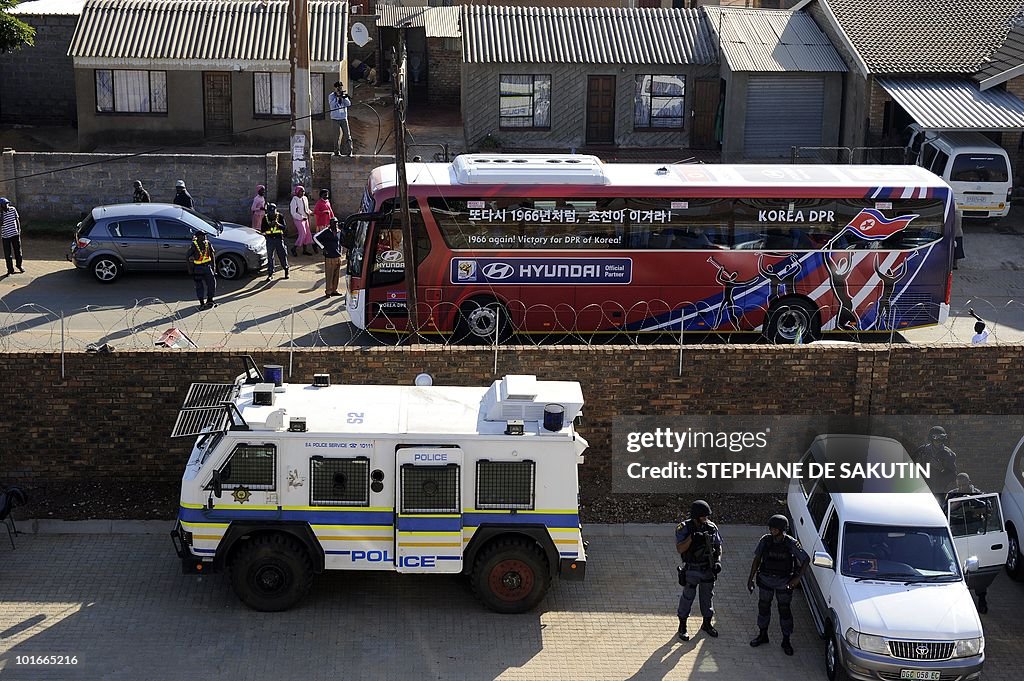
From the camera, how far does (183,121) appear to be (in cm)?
3450

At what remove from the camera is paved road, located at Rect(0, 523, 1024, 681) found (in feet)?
40.8

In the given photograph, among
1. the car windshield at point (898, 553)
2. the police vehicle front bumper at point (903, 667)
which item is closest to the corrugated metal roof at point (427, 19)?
the car windshield at point (898, 553)

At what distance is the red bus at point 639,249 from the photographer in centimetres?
2044

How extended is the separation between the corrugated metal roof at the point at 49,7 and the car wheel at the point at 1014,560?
30778mm

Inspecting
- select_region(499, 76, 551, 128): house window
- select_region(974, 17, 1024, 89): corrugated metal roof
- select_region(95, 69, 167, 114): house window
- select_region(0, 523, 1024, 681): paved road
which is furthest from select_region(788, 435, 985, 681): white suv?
select_region(95, 69, 167, 114): house window

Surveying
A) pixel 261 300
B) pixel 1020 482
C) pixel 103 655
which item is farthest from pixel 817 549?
pixel 261 300

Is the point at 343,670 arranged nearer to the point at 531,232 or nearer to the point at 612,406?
the point at 612,406

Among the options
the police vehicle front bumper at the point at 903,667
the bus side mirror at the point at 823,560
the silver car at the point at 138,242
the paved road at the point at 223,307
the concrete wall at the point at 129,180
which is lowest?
the police vehicle front bumper at the point at 903,667

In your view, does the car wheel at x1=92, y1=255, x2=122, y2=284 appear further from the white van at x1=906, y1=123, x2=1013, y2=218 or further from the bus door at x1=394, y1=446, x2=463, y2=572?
the white van at x1=906, y1=123, x2=1013, y2=218

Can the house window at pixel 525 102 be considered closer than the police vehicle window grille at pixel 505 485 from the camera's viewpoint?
No

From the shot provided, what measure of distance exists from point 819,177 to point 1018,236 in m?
10.2

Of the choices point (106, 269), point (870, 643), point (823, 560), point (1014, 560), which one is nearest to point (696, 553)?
point (823, 560)

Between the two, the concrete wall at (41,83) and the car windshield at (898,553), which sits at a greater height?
the concrete wall at (41,83)

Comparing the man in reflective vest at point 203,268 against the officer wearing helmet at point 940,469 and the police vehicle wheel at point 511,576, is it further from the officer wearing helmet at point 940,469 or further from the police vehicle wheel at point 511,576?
the officer wearing helmet at point 940,469
